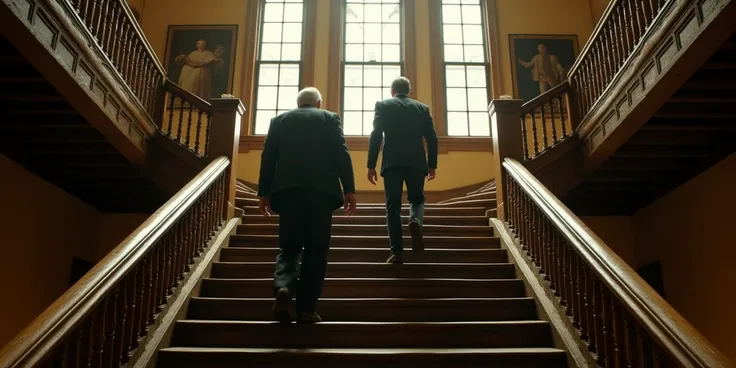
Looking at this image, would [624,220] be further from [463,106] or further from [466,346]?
[466,346]

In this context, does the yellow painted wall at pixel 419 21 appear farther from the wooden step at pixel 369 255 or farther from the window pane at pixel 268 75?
the wooden step at pixel 369 255

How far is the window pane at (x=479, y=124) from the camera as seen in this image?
1002 centimetres

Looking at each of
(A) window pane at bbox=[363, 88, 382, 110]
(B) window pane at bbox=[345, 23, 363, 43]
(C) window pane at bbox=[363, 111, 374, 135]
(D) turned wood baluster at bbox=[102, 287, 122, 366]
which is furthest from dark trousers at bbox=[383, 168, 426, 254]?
(B) window pane at bbox=[345, 23, 363, 43]

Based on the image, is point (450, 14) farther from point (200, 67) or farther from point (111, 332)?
point (111, 332)

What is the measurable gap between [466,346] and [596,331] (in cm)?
76

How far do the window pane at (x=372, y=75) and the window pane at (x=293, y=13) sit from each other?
1.51m

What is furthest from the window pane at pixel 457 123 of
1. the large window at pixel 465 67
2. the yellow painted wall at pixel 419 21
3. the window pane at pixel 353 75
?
the window pane at pixel 353 75

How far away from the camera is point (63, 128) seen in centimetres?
576

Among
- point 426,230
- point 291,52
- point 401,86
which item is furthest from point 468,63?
point 401,86

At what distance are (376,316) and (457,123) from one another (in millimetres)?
6551

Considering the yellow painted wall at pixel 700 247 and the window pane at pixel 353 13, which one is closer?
the yellow painted wall at pixel 700 247

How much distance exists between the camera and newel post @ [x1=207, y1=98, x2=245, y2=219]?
5777mm

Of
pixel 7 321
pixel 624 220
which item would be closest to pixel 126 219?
pixel 7 321

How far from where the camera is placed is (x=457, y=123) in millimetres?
10094
